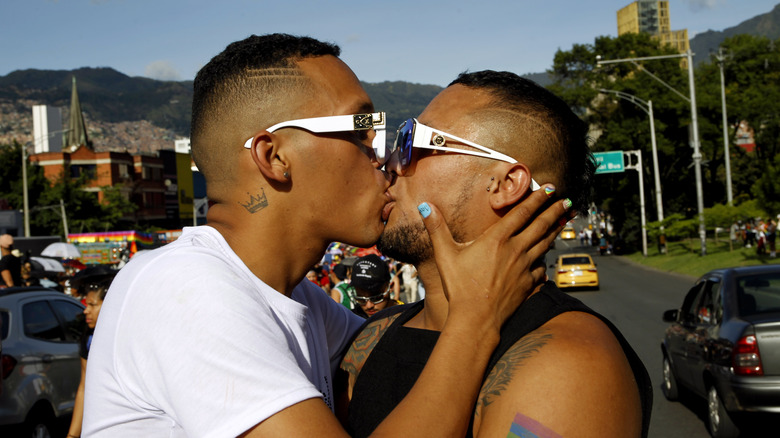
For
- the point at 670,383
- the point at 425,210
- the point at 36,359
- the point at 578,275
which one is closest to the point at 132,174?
the point at 578,275

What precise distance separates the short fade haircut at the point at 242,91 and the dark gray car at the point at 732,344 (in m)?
5.82

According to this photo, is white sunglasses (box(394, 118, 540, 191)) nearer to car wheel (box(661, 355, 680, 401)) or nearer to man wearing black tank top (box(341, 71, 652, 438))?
man wearing black tank top (box(341, 71, 652, 438))

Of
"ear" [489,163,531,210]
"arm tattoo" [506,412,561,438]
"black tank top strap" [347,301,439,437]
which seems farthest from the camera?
"ear" [489,163,531,210]

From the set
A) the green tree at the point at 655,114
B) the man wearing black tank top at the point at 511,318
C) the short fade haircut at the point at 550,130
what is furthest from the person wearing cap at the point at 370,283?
the green tree at the point at 655,114

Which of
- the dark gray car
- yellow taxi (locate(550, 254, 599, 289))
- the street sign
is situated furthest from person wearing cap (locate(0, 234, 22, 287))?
the street sign

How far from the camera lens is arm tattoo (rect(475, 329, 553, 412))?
2.03 metres

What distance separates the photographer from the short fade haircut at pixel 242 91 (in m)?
2.36

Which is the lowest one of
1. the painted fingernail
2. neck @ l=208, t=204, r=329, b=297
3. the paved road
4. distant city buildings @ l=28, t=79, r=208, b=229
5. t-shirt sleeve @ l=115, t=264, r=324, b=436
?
the paved road

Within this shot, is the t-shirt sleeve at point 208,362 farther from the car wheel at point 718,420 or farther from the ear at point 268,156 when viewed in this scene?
the car wheel at point 718,420

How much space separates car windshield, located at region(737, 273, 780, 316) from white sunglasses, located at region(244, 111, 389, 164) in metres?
5.76

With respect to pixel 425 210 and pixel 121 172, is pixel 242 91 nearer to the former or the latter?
pixel 425 210

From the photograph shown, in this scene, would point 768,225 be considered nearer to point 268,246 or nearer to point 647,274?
point 647,274

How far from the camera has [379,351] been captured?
268 cm

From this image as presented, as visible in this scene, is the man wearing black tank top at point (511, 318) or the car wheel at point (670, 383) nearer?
the man wearing black tank top at point (511, 318)
